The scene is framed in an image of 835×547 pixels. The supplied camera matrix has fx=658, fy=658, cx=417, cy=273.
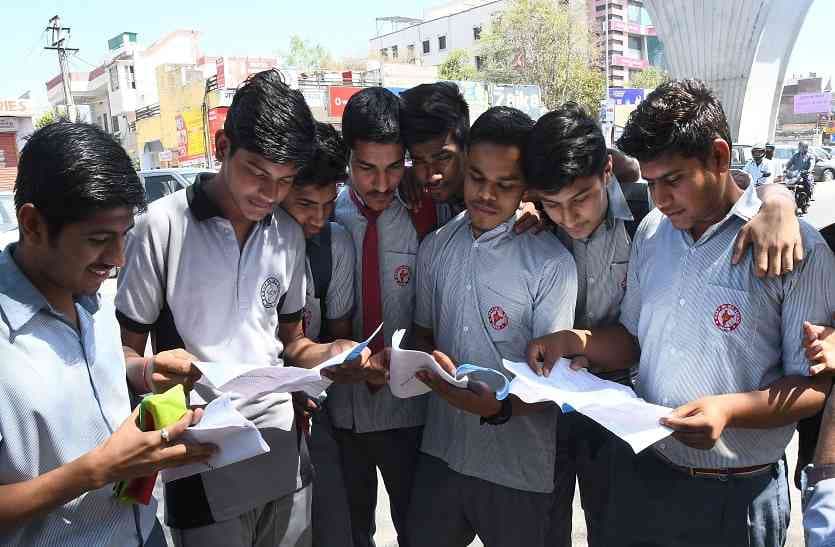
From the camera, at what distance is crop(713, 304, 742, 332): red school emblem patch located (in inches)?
64.3

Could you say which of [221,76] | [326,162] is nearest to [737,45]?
[221,76]

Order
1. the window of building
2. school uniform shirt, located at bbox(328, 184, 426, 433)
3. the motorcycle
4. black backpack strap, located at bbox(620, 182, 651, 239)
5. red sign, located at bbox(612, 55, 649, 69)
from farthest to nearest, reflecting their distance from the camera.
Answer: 1. red sign, located at bbox(612, 55, 649, 69)
2. the window of building
3. the motorcycle
4. black backpack strap, located at bbox(620, 182, 651, 239)
5. school uniform shirt, located at bbox(328, 184, 426, 433)

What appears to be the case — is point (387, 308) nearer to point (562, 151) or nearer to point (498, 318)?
point (498, 318)

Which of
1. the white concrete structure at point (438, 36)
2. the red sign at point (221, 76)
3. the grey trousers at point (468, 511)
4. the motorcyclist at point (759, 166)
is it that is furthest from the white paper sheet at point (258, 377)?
the white concrete structure at point (438, 36)

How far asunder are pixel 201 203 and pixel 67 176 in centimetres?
51

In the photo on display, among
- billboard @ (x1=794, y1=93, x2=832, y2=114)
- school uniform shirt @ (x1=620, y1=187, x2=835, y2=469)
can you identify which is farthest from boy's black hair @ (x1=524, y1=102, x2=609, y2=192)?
billboard @ (x1=794, y1=93, x2=832, y2=114)

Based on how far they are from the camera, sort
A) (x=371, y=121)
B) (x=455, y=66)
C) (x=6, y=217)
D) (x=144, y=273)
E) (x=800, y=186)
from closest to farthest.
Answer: (x=144, y=273) < (x=371, y=121) < (x=6, y=217) < (x=800, y=186) < (x=455, y=66)

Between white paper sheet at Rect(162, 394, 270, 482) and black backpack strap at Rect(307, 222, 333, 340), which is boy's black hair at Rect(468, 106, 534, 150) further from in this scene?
white paper sheet at Rect(162, 394, 270, 482)

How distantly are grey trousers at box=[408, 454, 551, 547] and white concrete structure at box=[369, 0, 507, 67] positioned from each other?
48.4 meters

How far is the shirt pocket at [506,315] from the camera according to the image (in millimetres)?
2023

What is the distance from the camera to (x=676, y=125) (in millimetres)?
1673

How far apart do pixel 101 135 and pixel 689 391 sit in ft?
5.07

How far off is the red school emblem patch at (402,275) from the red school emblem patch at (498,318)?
1.20 feet

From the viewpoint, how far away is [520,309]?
202 cm
